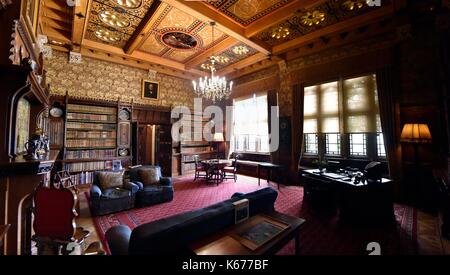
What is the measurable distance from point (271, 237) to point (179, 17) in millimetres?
4836

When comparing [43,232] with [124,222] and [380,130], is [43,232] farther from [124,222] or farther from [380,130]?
[380,130]

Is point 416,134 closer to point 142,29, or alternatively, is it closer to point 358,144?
point 358,144

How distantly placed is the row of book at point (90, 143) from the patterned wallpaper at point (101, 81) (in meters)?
1.34

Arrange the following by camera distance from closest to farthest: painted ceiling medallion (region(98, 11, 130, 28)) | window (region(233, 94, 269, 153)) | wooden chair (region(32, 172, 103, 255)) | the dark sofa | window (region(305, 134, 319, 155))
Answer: the dark sofa → wooden chair (region(32, 172, 103, 255)) → painted ceiling medallion (region(98, 11, 130, 28)) → window (region(305, 134, 319, 155)) → window (region(233, 94, 269, 153))

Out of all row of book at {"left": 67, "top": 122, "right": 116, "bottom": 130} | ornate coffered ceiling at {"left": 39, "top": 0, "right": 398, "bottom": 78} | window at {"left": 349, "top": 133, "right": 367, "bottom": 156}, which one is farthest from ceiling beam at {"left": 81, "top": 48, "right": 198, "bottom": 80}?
window at {"left": 349, "top": 133, "right": 367, "bottom": 156}

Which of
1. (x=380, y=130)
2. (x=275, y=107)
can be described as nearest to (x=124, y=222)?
(x=275, y=107)

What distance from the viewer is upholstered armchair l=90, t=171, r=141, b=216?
136 inches

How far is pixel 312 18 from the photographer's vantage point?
4.41 m

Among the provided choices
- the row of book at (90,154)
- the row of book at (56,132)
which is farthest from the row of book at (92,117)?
the row of book at (90,154)

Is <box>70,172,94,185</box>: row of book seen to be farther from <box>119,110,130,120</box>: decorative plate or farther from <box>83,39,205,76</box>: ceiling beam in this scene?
<box>83,39,205,76</box>: ceiling beam

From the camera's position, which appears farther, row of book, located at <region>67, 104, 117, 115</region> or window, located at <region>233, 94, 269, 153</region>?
window, located at <region>233, 94, 269, 153</region>

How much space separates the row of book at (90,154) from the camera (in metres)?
5.34

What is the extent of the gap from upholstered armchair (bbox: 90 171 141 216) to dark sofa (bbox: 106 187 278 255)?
2.18 meters

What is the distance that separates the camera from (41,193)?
1719 mm
